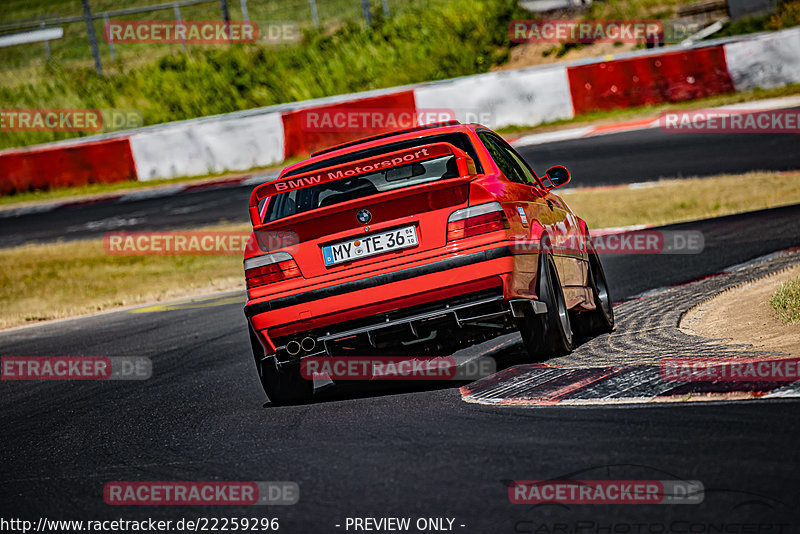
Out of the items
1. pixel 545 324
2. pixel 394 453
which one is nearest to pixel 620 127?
pixel 545 324

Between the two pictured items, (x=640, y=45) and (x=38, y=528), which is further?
(x=640, y=45)

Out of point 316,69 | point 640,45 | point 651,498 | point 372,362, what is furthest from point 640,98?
point 651,498

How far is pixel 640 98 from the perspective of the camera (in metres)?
22.4

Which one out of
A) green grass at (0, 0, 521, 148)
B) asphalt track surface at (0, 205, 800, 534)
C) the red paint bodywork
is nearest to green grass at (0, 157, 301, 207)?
green grass at (0, 0, 521, 148)

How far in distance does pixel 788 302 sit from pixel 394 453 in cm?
303

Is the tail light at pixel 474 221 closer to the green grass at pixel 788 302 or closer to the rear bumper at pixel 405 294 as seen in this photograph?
the rear bumper at pixel 405 294

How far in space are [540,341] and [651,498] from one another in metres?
2.49

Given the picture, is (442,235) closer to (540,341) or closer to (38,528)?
(540,341)

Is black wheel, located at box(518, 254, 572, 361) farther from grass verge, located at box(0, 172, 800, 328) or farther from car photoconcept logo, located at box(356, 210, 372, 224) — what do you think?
grass verge, located at box(0, 172, 800, 328)

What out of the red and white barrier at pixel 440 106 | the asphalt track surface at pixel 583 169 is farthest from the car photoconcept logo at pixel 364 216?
the red and white barrier at pixel 440 106

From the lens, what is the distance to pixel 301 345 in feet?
19.7

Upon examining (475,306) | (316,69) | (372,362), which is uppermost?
(316,69)

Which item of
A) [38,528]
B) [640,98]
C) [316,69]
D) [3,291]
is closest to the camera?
[38,528]

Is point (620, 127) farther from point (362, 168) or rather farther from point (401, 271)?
point (401, 271)
